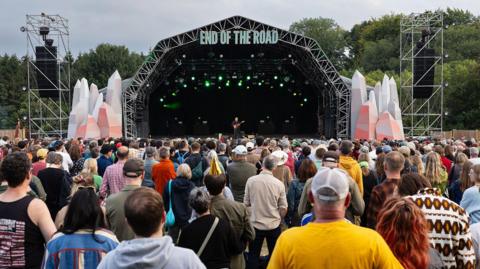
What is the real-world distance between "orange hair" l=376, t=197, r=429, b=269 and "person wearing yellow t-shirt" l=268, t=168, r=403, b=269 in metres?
0.40

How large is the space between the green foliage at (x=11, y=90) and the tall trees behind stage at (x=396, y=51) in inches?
1443

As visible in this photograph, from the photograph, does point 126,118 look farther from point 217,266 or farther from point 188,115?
point 217,266

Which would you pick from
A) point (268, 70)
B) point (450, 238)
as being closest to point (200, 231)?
point (450, 238)

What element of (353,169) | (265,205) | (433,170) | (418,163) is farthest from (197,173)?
(433,170)

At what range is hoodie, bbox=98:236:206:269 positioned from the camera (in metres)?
2.43

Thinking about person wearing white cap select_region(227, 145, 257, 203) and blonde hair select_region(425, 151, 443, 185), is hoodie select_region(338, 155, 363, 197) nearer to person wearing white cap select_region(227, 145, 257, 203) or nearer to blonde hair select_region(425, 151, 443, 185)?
blonde hair select_region(425, 151, 443, 185)

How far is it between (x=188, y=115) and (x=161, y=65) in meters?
9.68

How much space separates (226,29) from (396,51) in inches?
1708

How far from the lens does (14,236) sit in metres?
3.52

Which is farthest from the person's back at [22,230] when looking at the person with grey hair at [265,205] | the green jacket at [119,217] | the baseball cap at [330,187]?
the person with grey hair at [265,205]

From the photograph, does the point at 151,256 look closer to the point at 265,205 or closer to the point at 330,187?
the point at 330,187

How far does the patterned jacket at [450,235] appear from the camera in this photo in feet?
11.1

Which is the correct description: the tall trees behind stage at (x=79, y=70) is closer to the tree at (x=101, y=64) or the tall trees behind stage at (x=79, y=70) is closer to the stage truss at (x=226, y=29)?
the tree at (x=101, y=64)

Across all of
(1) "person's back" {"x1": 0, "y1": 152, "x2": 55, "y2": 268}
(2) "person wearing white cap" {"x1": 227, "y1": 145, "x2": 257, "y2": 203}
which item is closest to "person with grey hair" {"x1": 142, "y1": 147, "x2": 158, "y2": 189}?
(2) "person wearing white cap" {"x1": 227, "y1": 145, "x2": 257, "y2": 203}
